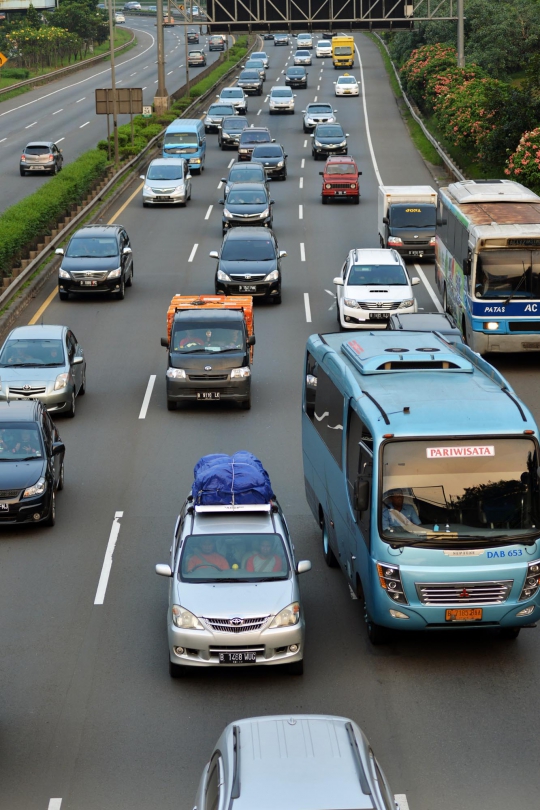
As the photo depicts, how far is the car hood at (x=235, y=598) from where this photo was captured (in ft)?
41.3

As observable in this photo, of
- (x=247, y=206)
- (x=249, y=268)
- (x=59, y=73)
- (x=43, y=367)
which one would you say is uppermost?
(x=43, y=367)

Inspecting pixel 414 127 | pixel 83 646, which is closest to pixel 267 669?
pixel 83 646

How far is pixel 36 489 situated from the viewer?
57.2 feet

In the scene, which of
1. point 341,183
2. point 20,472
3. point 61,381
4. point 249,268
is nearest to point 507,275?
point 249,268

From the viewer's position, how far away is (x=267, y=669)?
43.3 ft

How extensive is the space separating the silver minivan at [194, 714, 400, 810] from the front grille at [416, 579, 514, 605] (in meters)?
4.26

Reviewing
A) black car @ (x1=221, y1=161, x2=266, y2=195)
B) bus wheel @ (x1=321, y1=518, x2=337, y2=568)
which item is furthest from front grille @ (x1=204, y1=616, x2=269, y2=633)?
black car @ (x1=221, y1=161, x2=266, y2=195)

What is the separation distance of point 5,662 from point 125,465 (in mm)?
7632

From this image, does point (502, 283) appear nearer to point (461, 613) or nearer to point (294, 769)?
point (461, 613)

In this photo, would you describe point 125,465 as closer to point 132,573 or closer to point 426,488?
point 132,573

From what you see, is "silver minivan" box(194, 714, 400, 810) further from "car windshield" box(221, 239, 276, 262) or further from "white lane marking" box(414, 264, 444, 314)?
"car windshield" box(221, 239, 276, 262)

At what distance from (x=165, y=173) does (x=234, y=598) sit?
1466 inches

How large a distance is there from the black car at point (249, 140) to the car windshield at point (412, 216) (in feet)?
62.4

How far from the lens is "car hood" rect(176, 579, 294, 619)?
41.3 ft
